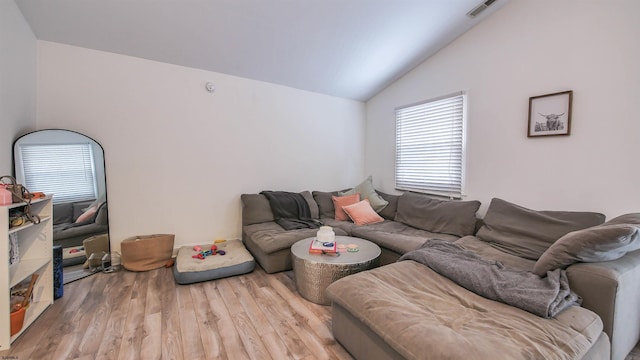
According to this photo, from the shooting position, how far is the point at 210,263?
8.71 ft

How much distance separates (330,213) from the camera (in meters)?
3.82

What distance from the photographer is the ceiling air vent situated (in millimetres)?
2542

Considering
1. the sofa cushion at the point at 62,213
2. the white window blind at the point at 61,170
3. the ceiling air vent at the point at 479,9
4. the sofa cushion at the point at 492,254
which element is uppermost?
the ceiling air vent at the point at 479,9

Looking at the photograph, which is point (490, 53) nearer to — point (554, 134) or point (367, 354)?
point (554, 134)

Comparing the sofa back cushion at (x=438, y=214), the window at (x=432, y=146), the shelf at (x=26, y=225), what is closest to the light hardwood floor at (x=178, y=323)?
the shelf at (x=26, y=225)

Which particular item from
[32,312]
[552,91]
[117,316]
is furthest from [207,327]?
[552,91]

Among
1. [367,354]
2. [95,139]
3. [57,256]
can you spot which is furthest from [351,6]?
[57,256]

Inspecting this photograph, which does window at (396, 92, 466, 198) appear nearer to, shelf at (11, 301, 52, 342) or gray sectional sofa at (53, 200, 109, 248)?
gray sectional sofa at (53, 200, 109, 248)

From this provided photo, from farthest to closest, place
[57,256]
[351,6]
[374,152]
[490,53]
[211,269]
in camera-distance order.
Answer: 1. [374,152]
2. [490,53]
3. [211,269]
4. [351,6]
5. [57,256]

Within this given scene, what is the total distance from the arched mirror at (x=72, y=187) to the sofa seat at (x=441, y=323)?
8.82 feet

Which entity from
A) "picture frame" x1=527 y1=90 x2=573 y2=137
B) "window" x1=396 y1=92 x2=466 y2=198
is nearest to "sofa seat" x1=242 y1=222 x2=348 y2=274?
"window" x1=396 y1=92 x2=466 y2=198

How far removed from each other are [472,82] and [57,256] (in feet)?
14.4

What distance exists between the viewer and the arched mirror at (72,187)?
2461mm

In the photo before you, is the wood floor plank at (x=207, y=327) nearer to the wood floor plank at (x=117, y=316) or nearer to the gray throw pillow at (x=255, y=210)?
the wood floor plank at (x=117, y=316)
